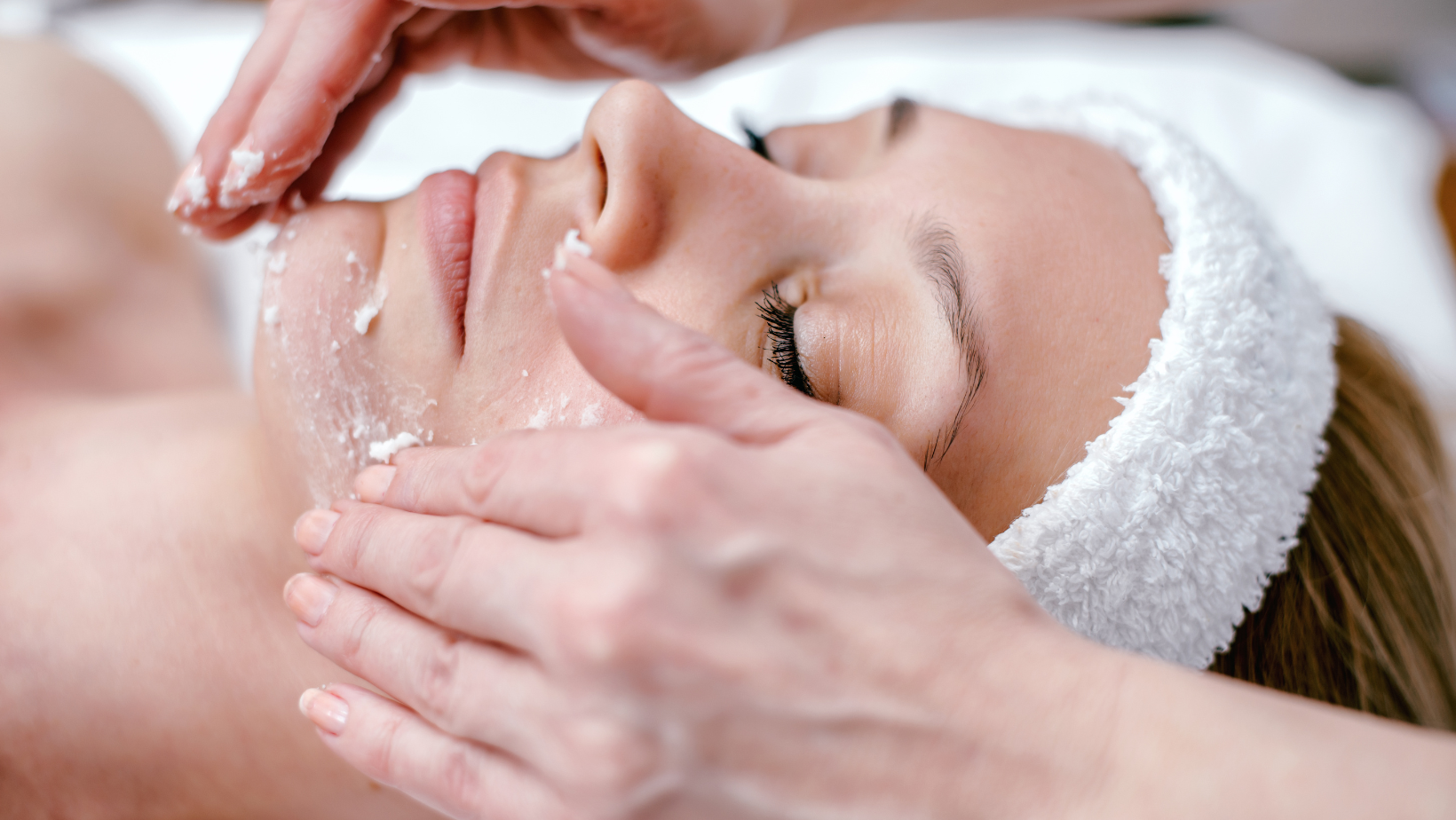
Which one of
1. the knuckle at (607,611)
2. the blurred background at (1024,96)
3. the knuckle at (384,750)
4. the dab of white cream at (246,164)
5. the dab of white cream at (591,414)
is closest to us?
the knuckle at (607,611)

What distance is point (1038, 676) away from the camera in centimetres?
59

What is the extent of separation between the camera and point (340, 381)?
32.4 inches

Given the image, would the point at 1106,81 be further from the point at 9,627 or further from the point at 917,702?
the point at 9,627

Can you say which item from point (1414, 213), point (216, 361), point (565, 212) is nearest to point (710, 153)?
point (565, 212)

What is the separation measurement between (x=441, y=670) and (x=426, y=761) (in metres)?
0.07

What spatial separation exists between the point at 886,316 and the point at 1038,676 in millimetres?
350

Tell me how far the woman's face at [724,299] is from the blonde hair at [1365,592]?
388 millimetres

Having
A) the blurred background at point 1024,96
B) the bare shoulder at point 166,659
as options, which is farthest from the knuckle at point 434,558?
the blurred background at point 1024,96

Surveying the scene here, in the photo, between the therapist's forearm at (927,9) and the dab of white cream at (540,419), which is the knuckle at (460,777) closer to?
the dab of white cream at (540,419)

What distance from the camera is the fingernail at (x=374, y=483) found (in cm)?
73

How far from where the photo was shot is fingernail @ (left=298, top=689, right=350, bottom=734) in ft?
2.25

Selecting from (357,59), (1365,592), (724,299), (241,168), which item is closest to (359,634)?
(724,299)

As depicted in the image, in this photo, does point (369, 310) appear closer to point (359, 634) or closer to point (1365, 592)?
point (359, 634)

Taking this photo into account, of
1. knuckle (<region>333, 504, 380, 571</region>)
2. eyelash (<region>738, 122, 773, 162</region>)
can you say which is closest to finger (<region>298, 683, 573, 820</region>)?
knuckle (<region>333, 504, 380, 571</region>)
